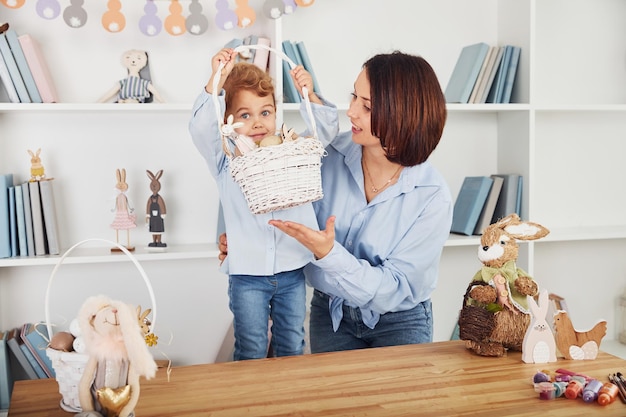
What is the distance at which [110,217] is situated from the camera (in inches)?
111

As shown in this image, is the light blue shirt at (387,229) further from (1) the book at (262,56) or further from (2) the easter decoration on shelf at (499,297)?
(1) the book at (262,56)

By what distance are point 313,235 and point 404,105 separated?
1.48ft

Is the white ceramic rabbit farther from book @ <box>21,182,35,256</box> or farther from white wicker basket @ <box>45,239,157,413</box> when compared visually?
book @ <box>21,182,35,256</box>

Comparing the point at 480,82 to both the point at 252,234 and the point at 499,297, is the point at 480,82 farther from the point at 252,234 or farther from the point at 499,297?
the point at 499,297

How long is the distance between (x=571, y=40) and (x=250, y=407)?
2.64 m

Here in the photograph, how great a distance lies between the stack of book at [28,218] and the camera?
257 centimetres

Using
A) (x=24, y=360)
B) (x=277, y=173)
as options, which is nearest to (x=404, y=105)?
(x=277, y=173)

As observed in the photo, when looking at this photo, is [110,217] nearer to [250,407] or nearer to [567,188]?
[250,407]

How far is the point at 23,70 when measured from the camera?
254 cm

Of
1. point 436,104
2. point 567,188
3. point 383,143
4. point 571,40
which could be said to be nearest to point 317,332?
point 383,143

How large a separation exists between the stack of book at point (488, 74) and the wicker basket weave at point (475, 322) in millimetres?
1523

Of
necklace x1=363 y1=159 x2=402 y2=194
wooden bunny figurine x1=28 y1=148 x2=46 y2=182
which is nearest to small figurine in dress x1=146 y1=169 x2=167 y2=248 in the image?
wooden bunny figurine x1=28 y1=148 x2=46 y2=182

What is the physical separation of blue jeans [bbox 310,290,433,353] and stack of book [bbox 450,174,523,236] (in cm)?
102

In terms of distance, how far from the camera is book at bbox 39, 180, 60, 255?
2592 millimetres
